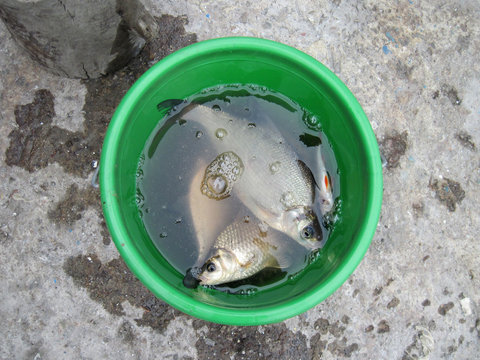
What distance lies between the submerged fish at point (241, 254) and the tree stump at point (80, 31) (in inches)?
33.7

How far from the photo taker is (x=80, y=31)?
1438mm

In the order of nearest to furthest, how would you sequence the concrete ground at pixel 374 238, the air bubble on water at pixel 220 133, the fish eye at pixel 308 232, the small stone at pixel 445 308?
the fish eye at pixel 308 232, the air bubble on water at pixel 220 133, the concrete ground at pixel 374 238, the small stone at pixel 445 308

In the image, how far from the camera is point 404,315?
184 cm

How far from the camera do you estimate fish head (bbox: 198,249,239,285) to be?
4.42 ft

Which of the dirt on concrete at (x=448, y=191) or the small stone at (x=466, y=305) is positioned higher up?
the dirt on concrete at (x=448, y=191)

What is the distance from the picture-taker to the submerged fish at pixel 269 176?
1496mm

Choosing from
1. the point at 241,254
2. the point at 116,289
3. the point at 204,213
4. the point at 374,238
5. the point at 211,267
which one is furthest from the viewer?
the point at 374,238

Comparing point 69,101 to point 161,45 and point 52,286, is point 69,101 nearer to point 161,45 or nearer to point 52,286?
point 161,45

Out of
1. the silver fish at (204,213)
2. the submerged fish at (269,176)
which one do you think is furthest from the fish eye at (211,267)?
the submerged fish at (269,176)

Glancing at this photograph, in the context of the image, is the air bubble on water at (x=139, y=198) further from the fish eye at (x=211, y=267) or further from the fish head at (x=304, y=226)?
the fish head at (x=304, y=226)

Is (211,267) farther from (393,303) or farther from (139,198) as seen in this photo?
(393,303)

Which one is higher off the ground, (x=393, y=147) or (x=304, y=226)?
(x=393, y=147)

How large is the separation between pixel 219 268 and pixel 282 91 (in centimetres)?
67

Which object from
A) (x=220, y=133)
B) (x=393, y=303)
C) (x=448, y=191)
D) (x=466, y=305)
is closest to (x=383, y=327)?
(x=393, y=303)
